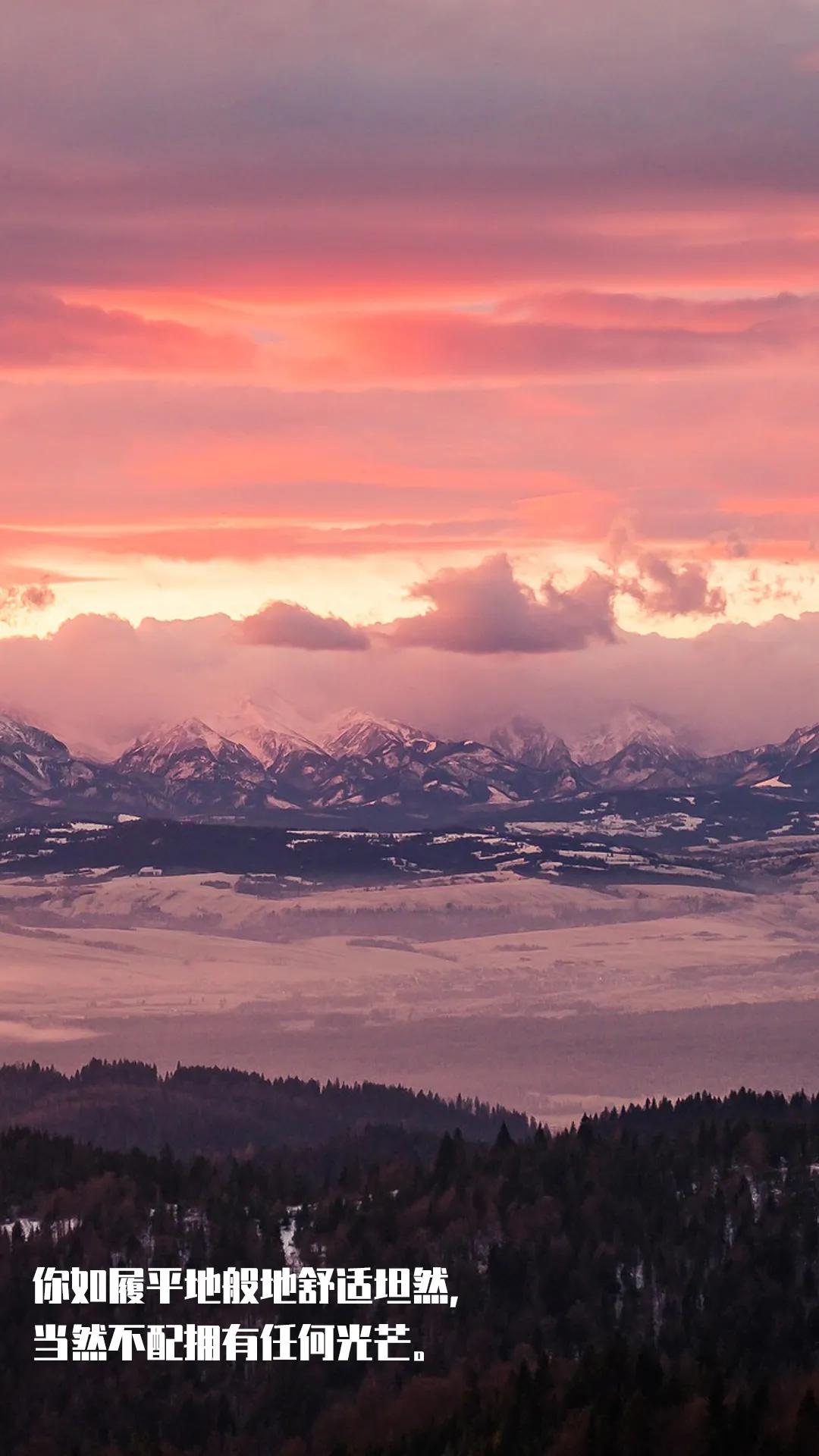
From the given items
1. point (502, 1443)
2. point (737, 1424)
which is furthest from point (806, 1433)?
point (502, 1443)

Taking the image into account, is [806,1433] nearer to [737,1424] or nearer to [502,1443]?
[737,1424]

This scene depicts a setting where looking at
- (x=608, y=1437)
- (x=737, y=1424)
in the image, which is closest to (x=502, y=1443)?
(x=608, y=1437)

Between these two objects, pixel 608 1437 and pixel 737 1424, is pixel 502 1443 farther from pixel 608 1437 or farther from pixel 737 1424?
pixel 737 1424

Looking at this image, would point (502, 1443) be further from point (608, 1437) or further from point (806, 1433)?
point (806, 1433)
